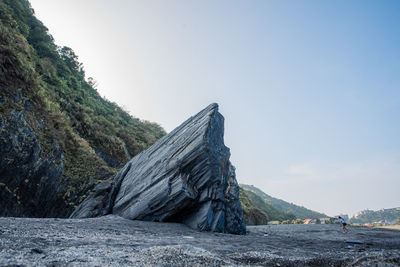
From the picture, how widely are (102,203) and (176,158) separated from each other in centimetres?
616

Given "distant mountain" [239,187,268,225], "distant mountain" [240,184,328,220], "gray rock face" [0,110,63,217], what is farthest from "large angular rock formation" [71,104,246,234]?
"distant mountain" [240,184,328,220]

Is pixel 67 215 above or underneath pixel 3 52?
underneath

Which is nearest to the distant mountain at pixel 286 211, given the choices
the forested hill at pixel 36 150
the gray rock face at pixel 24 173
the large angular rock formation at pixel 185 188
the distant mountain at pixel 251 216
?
the distant mountain at pixel 251 216

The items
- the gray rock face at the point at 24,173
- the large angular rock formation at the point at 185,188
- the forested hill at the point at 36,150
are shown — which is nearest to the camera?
the gray rock face at the point at 24,173

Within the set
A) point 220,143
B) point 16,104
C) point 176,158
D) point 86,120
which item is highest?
point 86,120

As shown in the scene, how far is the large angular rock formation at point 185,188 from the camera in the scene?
11.9 meters

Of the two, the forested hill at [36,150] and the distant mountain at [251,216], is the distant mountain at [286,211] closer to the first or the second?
the distant mountain at [251,216]

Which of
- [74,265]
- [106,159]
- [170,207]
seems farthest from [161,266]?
[106,159]

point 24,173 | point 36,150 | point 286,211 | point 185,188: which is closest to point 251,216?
point 185,188

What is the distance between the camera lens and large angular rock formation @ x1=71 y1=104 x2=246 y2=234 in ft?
39.1

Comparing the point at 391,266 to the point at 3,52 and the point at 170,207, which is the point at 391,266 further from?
the point at 3,52

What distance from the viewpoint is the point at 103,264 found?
3.72 metres

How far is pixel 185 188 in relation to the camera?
39.1ft

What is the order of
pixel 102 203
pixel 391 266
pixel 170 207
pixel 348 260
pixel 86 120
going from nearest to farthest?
1. pixel 391 266
2. pixel 348 260
3. pixel 170 207
4. pixel 102 203
5. pixel 86 120
